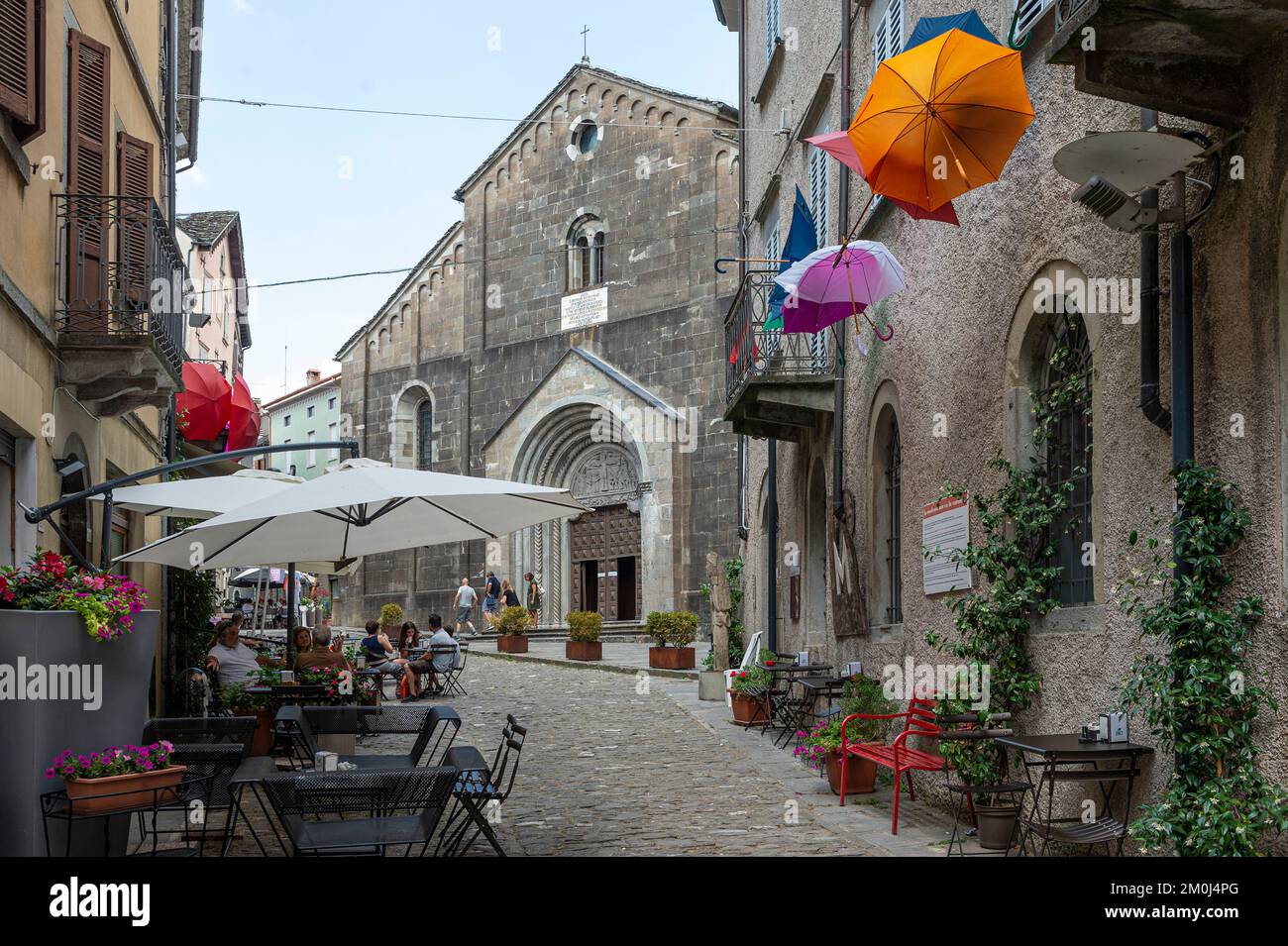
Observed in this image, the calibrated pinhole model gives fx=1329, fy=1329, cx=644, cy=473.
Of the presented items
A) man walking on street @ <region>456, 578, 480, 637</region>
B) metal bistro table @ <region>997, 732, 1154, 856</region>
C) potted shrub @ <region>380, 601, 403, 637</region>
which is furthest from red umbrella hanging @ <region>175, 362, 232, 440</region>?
man walking on street @ <region>456, 578, 480, 637</region>

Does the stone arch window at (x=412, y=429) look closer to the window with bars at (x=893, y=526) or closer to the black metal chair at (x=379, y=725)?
the window with bars at (x=893, y=526)

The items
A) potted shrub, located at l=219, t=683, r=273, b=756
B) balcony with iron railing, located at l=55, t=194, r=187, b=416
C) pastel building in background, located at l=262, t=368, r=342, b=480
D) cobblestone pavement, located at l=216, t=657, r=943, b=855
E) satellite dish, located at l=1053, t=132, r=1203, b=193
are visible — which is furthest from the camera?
pastel building in background, located at l=262, t=368, r=342, b=480

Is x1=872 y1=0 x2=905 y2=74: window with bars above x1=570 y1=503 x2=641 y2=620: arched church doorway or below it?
above

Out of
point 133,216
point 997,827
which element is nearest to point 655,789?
point 997,827

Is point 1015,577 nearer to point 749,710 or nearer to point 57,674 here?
point 57,674

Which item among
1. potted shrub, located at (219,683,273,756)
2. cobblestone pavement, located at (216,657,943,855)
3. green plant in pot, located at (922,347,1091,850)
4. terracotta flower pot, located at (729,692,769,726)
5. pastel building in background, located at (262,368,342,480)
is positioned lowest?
cobblestone pavement, located at (216,657,943,855)

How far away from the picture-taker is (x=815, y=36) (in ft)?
47.3

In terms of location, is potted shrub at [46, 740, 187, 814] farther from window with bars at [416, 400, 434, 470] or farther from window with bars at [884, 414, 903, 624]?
window with bars at [416, 400, 434, 470]

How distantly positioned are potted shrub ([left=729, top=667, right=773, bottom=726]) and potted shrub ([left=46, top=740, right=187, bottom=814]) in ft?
26.5

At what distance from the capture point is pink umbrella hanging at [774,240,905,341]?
32.3 ft

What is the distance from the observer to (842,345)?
12711 millimetres

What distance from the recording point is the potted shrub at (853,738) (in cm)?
959

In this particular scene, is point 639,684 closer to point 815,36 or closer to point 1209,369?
point 815,36

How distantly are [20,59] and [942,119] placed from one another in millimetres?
5839
